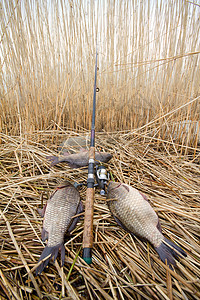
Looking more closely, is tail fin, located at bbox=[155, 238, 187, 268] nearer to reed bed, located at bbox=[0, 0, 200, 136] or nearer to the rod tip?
the rod tip

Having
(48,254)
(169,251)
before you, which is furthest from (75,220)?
(169,251)

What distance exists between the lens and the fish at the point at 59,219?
745 mm

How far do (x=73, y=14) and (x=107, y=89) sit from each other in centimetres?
100

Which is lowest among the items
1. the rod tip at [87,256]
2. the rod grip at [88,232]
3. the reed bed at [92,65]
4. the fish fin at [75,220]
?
the fish fin at [75,220]

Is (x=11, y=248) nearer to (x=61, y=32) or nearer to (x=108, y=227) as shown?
(x=108, y=227)

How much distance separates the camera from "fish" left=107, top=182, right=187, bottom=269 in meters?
0.78

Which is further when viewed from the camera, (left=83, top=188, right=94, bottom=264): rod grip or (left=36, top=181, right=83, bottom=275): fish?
(left=36, top=181, right=83, bottom=275): fish

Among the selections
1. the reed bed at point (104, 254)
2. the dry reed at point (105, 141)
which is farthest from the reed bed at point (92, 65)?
the reed bed at point (104, 254)

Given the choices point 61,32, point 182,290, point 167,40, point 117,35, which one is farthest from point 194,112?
point 61,32

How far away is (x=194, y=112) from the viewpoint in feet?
6.34

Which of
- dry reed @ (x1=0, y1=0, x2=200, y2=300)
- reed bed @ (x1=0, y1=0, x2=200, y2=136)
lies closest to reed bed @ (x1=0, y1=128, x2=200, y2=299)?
dry reed @ (x1=0, y1=0, x2=200, y2=300)

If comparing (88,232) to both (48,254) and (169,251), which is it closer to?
(48,254)

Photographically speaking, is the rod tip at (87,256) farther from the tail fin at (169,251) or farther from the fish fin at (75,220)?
the tail fin at (169,251)

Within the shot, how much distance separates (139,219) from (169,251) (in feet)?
0.65
